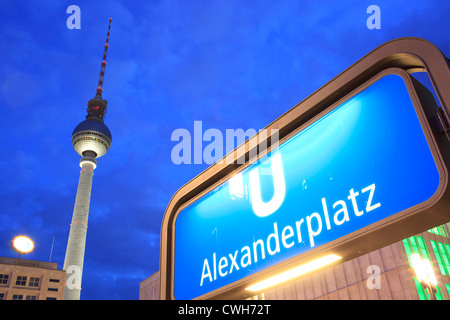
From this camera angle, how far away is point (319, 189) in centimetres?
213

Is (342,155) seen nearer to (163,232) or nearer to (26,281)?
(163,232)

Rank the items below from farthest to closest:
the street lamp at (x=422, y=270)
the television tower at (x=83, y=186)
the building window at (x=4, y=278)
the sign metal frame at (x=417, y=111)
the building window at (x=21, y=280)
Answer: the television tower at (x=83, y=186), the building window at (x=21, y=280), the building window at (x=4, y=278), the street lamp at (x=422, y=270), the sign metal frame at (x=417, y=111)

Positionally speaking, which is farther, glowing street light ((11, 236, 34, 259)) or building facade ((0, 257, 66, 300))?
building facade ((0, 257, 66, 300))

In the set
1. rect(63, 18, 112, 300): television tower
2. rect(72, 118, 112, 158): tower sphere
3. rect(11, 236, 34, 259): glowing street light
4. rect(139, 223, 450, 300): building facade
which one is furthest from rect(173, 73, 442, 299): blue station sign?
rect(72, 118, 112, 158): tower sphere

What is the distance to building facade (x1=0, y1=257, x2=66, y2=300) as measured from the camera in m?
75.9

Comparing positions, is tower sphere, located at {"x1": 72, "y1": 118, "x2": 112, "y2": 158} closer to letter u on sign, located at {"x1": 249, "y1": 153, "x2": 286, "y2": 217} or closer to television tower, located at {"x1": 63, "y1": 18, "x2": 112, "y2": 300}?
television tower, located at {"x1": 63, "y1": 18, "x2": 112, "y2": 300}

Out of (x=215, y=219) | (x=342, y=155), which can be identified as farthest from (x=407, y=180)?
(x=215, y=219)

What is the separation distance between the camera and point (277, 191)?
2469 millimetres

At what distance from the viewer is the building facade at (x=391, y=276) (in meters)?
41.5

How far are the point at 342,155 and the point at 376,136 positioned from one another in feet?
0.74

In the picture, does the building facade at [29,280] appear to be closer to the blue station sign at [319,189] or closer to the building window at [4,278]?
the building window at [4,278]

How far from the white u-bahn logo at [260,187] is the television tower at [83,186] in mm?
88396

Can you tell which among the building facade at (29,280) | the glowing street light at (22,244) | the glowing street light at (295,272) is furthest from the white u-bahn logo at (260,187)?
the building facade at (29,280)

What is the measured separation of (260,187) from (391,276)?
4622 cm
